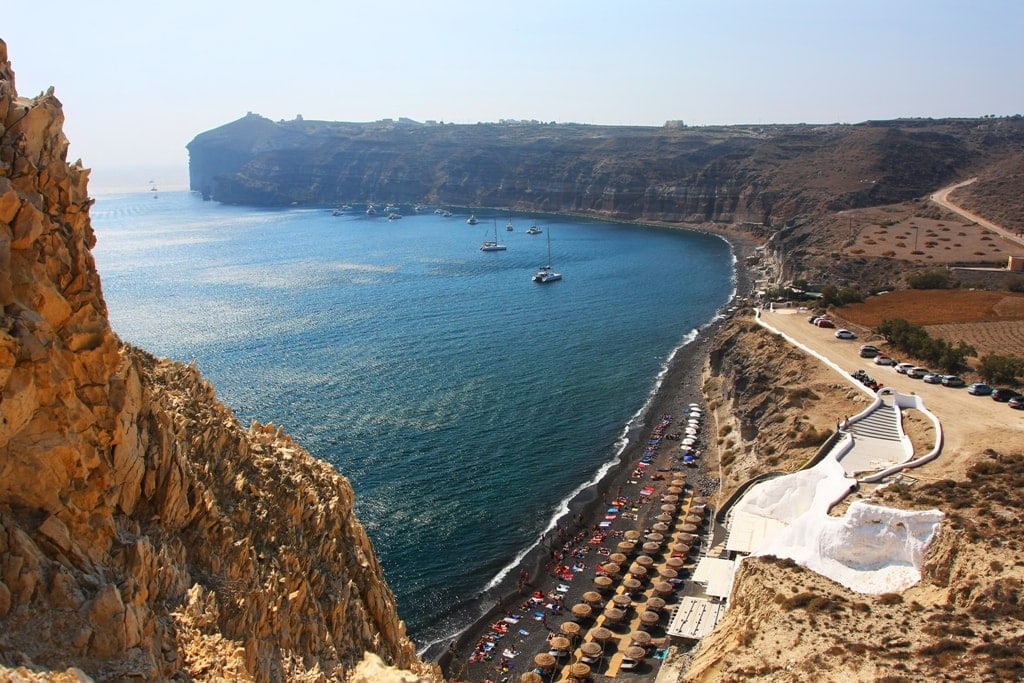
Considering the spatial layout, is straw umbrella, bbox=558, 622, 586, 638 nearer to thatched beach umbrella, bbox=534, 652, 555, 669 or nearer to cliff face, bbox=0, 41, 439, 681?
thatched beach umbrella, bbox=534, 652, 555, 669

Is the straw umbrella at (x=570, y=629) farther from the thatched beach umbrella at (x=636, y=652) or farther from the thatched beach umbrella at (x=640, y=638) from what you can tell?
the thatched beach umbrella at (x=636, y=652)

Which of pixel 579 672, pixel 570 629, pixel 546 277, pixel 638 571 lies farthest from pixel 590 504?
pixel 546 277

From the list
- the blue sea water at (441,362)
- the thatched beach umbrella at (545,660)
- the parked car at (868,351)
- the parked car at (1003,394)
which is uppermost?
the parked car at (868,351)

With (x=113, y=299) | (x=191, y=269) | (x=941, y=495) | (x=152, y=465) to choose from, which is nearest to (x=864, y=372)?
(x=941, y=495)

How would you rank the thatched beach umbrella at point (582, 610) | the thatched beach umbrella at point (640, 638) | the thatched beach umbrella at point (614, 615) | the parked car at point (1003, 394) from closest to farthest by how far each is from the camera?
the thatched beach umbrella at point (640, 638) → the thatched beach umbrella at point (614, 615) → the thatched beach umbrella at point (582, 610) → the parked car at point (1003, 394)

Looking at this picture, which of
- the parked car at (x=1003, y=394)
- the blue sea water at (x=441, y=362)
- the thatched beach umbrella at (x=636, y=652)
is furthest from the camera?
the blue sea water at (x=441, y=362)

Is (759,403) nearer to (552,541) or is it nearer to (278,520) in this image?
(552,541)

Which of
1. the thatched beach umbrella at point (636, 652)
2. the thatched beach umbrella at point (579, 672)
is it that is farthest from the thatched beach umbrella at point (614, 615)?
the thatched beach umbrella at point (579, 672)
